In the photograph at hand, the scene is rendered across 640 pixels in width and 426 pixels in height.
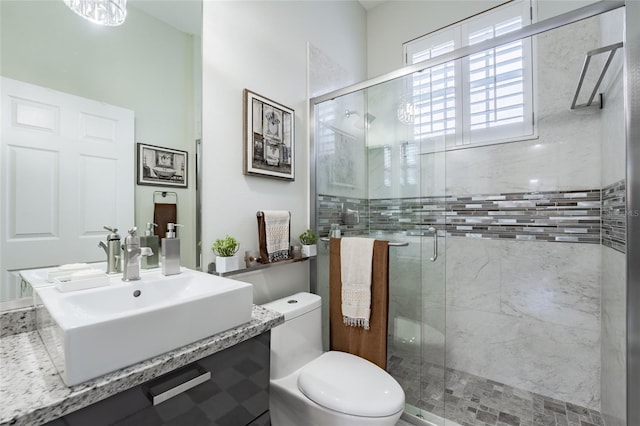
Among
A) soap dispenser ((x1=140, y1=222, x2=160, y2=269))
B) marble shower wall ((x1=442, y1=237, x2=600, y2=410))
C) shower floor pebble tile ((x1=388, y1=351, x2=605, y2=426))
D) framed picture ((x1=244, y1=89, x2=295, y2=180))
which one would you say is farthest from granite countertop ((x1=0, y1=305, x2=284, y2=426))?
marble shower wall ((x1=442, y1=237, x2=600, y2=410))

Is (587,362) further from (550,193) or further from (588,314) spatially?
(550,193)

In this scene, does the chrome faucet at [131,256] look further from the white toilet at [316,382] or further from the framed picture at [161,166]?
the white toilet at [316,382]

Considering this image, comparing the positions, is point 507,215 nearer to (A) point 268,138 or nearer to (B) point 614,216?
(B) point 614,216

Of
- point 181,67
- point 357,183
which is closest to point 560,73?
point 357,183

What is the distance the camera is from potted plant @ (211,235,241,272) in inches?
53.2

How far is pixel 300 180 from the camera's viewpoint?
195cm

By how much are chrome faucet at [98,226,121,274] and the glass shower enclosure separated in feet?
3.77

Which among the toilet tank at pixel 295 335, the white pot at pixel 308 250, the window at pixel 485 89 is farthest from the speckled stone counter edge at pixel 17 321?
the window at pixel 485 89

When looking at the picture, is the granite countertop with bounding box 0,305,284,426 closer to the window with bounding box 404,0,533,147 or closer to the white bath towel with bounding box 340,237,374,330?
the white bath towel with bounding box 340,237,374,330

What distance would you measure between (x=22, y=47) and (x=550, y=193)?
8.58 ft

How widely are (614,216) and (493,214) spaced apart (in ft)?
2.26

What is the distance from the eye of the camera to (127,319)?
685 millimetres

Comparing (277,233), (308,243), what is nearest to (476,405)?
(308,243)

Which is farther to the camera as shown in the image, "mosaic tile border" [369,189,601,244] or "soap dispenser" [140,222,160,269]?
"mosaic tile border" [369,189,601,244]
